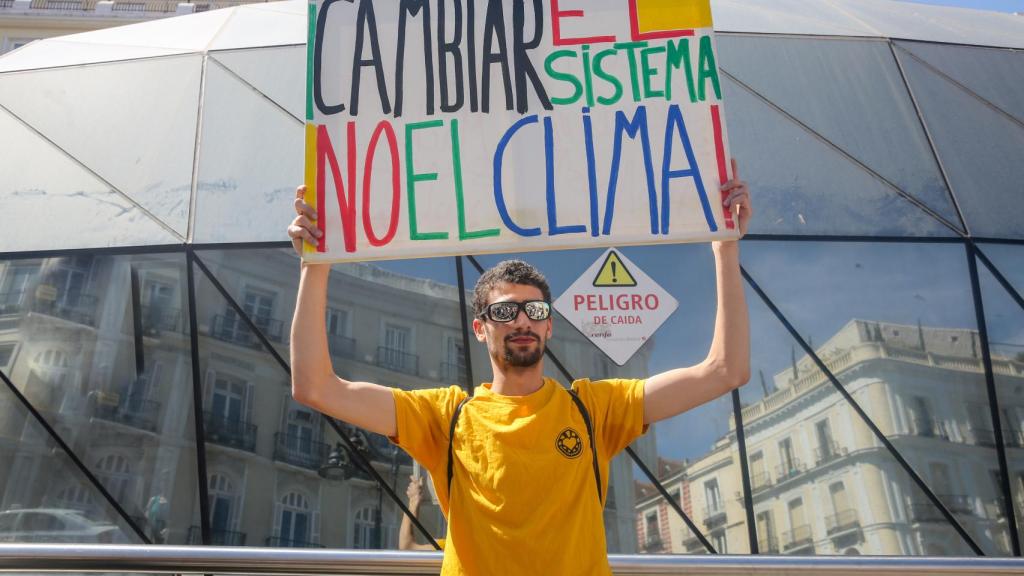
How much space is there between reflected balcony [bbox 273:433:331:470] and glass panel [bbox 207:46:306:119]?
278 cm

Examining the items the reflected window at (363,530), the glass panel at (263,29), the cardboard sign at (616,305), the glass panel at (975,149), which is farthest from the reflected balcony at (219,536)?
the glass panel at (975,149)

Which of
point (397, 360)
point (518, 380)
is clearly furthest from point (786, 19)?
point (518, 380)

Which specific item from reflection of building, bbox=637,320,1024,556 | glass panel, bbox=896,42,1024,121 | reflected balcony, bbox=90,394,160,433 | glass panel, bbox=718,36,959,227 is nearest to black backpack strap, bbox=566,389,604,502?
reflection of building, bbox=637,320,1024,556

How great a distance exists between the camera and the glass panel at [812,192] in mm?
6605

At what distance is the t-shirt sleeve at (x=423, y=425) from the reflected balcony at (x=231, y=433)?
4127 mm

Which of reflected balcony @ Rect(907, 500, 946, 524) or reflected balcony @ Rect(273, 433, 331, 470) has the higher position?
reflected balcony @ Rect(273, 433, 331, 470)

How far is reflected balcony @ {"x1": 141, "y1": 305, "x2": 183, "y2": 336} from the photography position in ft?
21.0

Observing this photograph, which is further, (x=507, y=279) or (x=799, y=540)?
(x=799, y=540)

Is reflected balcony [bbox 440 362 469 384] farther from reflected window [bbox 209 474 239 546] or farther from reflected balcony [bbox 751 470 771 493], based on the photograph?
reflected balcony [bbox 751 470 771 493]

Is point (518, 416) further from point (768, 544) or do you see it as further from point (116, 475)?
point (116, 475)

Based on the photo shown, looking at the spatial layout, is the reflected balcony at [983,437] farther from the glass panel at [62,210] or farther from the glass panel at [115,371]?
the glass panel at [62,210]

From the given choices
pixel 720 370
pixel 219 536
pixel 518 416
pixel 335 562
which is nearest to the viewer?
pixel 518 416

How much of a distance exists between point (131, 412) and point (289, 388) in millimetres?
1184

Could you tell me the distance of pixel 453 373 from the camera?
6.30 meters
